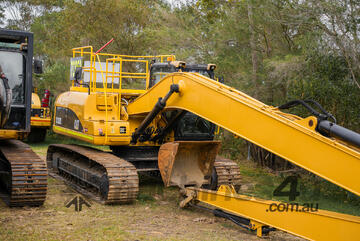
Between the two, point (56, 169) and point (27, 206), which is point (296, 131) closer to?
point (27, 206)

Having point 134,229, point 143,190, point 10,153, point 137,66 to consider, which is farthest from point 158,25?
point 134,229

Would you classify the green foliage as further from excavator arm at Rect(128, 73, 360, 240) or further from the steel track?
the steel track

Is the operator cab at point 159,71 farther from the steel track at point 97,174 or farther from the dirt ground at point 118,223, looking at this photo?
the dirt ground at point 118,223

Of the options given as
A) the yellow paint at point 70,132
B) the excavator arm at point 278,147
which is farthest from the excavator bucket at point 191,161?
the yellow paint at point 70,132

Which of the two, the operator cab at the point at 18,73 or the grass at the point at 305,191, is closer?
the operator cab at the point at 18,73

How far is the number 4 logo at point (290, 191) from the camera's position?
31.8ft

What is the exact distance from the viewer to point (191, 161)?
8.76m

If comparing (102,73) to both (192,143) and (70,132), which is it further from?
(192,143)

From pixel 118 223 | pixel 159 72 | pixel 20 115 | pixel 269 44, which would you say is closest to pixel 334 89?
pixel 269 44

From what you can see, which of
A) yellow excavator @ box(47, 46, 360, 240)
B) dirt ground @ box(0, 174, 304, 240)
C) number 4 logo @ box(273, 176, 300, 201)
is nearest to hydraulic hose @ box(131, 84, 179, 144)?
yellow excavator @ box(47, 46, 360, 240)

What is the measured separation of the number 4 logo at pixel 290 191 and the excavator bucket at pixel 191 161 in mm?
1935

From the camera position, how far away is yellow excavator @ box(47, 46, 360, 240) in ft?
17.4

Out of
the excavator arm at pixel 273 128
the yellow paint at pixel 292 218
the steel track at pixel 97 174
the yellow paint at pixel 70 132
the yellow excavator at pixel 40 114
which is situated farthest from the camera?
the yellow excavator at pixel 40 114

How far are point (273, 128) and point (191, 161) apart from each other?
3224 millimetres
